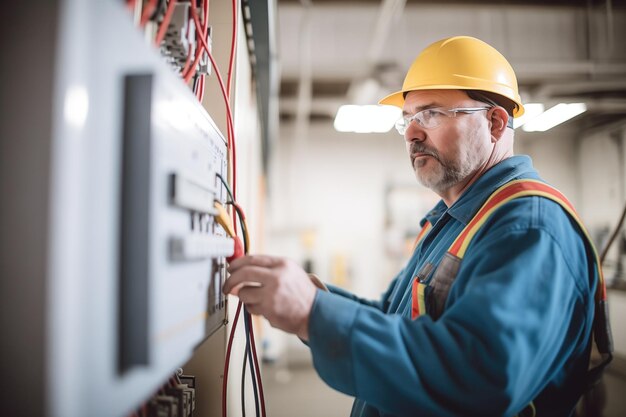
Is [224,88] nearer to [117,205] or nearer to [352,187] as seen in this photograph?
[117,205]

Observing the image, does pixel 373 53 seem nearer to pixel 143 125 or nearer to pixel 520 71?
pixel 520 71

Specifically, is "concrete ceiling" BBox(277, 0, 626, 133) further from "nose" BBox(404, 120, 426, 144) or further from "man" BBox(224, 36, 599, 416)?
"man" BBox(224, 36, 599, 416)

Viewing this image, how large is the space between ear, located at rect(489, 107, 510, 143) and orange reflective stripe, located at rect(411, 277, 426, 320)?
1.63 feet

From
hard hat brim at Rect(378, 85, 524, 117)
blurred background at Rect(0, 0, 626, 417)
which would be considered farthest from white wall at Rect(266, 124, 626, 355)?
blurred background at Rect(0, 0, 626, 417)

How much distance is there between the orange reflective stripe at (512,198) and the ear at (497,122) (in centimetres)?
30

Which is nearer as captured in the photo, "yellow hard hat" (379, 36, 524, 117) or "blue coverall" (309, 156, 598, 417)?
"blue coverall" (309, 156, 598, 417)

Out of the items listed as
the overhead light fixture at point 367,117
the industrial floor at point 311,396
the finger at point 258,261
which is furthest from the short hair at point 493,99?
the industrial floor at point 311,396

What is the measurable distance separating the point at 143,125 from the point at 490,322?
0.54 m

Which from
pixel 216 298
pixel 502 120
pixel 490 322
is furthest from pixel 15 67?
pixel 502 120

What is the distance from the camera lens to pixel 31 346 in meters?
0.31

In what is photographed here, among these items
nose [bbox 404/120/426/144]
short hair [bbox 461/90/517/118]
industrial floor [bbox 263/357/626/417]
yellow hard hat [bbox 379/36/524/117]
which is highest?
yellow hard hat [bbox 379/36/524/117]

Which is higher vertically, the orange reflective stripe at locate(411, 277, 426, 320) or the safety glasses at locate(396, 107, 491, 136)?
the safety glasses at locate(396, 107, 491, 136)

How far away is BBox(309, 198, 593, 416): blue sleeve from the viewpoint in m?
0.55

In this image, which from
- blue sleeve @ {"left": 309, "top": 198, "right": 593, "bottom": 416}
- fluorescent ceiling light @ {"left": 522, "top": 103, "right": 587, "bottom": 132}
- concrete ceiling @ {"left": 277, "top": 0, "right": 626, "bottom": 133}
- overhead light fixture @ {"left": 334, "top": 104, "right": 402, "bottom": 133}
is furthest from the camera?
concrete ceiling @ {"left": 277, "top": 0, "right": 626, "bottom": 133}
